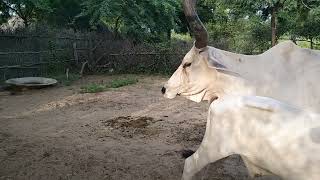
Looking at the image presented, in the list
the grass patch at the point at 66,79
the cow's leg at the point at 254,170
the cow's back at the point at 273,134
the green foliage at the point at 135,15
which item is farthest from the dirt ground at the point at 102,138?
the green foliage at the point at 135,15

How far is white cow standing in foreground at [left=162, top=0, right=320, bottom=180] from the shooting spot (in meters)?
2.28

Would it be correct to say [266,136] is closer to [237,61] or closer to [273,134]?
[273,134]

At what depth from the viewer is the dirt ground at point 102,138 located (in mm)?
4312

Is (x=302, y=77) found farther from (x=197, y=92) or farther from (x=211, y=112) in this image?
(x=211, y=112)

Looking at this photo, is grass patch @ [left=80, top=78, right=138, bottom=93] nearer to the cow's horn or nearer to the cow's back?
the cow's horn

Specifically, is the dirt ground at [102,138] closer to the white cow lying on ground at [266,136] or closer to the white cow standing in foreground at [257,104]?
the white cow standing in foreground at [257,104]

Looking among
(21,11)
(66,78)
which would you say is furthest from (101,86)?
(21,11)

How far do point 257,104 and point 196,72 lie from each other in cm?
217

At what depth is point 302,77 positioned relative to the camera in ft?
13.1

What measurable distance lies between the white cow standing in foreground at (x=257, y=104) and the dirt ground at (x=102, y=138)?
2.74 ft

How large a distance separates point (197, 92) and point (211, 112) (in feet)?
5.81

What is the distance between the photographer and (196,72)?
4688mm

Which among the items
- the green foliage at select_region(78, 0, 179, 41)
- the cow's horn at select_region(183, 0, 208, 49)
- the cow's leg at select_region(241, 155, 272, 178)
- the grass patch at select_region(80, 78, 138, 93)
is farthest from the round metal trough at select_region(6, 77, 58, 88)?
the cow's leg at select_region(241, 155, 272, 178)

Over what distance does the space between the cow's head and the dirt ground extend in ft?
2.50
